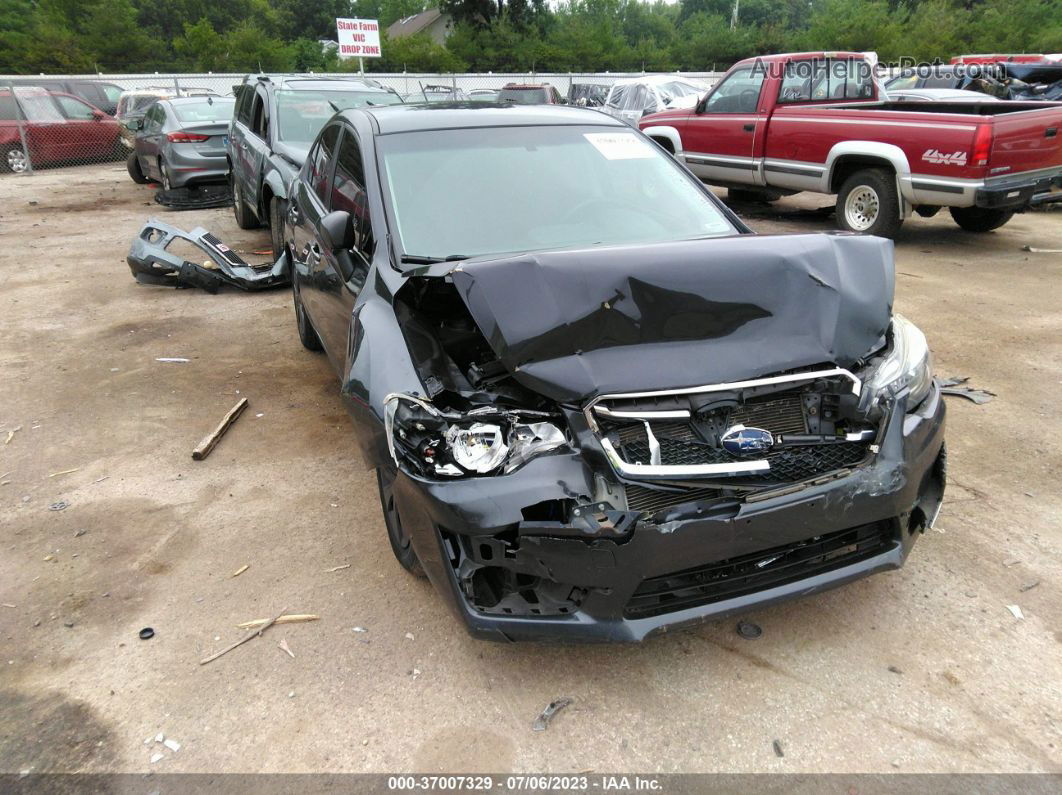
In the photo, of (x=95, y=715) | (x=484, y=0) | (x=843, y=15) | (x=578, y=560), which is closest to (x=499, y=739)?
(x=578, y=560)

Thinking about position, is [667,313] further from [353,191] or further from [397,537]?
[353,191]

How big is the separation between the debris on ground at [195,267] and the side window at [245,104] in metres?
2.43

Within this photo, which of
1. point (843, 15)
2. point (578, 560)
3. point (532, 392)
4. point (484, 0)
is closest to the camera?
point (578, 560)

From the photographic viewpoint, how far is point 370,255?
3529 mm

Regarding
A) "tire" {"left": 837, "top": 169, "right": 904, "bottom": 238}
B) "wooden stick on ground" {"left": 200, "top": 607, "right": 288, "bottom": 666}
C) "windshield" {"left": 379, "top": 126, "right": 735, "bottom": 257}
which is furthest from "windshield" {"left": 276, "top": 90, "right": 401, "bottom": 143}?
"wooden stick on ground" {"left": 200, "top": 607, "right": 288, "bottom": 666}

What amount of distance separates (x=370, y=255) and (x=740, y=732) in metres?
2.48

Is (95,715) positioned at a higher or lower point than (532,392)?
lower

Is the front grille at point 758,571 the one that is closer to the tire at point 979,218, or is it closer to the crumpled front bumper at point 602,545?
the crumpled front bumper at point 602,545

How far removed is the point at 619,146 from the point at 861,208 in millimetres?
5955

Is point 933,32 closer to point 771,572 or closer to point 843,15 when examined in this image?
point 843,15

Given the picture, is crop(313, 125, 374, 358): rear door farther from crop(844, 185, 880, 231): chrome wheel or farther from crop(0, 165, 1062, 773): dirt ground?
crop(844, 185, 880, 231): chrome wheel

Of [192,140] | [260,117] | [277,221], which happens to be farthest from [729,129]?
[192,140]

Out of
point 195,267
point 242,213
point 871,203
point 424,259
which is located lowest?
point 195,267

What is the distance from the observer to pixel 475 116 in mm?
4141
